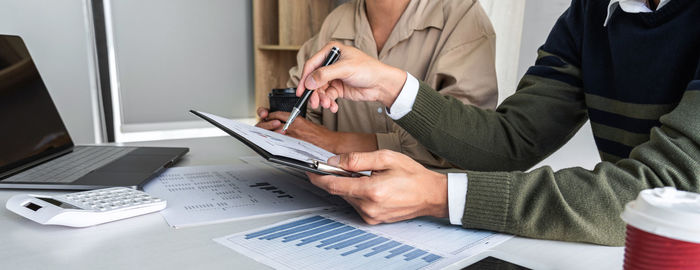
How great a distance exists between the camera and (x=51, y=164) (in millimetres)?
785

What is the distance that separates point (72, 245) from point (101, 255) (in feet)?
Answer: 0.17

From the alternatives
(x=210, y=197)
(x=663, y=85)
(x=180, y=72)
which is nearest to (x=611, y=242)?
(x=663, y=85)

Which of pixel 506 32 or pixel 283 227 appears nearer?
pixel 283 227

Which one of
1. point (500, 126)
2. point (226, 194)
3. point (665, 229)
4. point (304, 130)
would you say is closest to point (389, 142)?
point (304, 130)

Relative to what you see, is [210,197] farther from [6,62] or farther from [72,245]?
[6,62]

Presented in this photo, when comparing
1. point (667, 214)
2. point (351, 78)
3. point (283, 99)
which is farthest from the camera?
point (283, 99)

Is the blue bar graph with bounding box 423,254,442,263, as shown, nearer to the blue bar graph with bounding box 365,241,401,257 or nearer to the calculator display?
the blue bar graph with bounding box 365,241,401,257

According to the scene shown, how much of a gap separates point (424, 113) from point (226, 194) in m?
0.37

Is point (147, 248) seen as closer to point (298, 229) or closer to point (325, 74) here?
point (298, 229)

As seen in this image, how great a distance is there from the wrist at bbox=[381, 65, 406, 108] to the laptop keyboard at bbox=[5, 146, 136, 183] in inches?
20.6

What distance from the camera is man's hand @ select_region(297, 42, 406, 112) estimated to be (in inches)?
29.2

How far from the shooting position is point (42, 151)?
32.2 inches

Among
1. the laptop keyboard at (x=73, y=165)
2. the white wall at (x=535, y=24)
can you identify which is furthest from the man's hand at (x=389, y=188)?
the white wall at (x=535, y=24)

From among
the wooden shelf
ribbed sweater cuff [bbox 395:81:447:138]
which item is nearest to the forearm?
ribbed sweater cuff [bbox 395:81:447:138]
